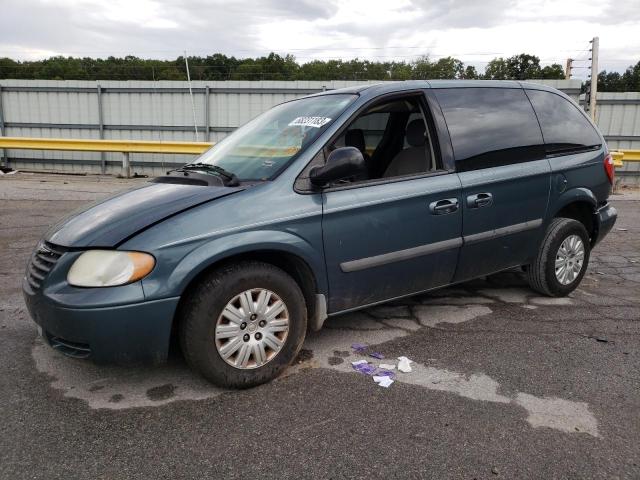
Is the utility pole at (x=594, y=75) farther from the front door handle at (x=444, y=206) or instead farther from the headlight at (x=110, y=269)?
the headlight at (x=110, y=269)

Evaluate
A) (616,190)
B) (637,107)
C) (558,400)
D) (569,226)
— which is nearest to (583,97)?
(637,107)

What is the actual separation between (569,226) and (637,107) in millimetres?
13233

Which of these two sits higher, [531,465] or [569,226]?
[569,226]

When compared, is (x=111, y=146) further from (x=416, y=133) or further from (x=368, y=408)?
(x=368, y=408)

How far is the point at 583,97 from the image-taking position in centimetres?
1442

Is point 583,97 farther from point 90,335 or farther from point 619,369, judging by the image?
point 90,335

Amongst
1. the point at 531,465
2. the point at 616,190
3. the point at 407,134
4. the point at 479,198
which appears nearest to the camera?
the point at 531,465

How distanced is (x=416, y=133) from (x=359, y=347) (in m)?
1.62

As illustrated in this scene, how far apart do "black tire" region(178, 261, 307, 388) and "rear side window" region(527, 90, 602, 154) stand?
2521 millimetres

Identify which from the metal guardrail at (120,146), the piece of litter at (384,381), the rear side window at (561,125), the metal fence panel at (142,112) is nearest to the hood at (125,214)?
the piece of litter at (384,381)

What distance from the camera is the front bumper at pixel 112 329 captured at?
2.42m

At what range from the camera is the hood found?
8.44ft

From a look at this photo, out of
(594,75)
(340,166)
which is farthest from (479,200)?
(594,75)

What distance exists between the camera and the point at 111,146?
→ 13.2 m
